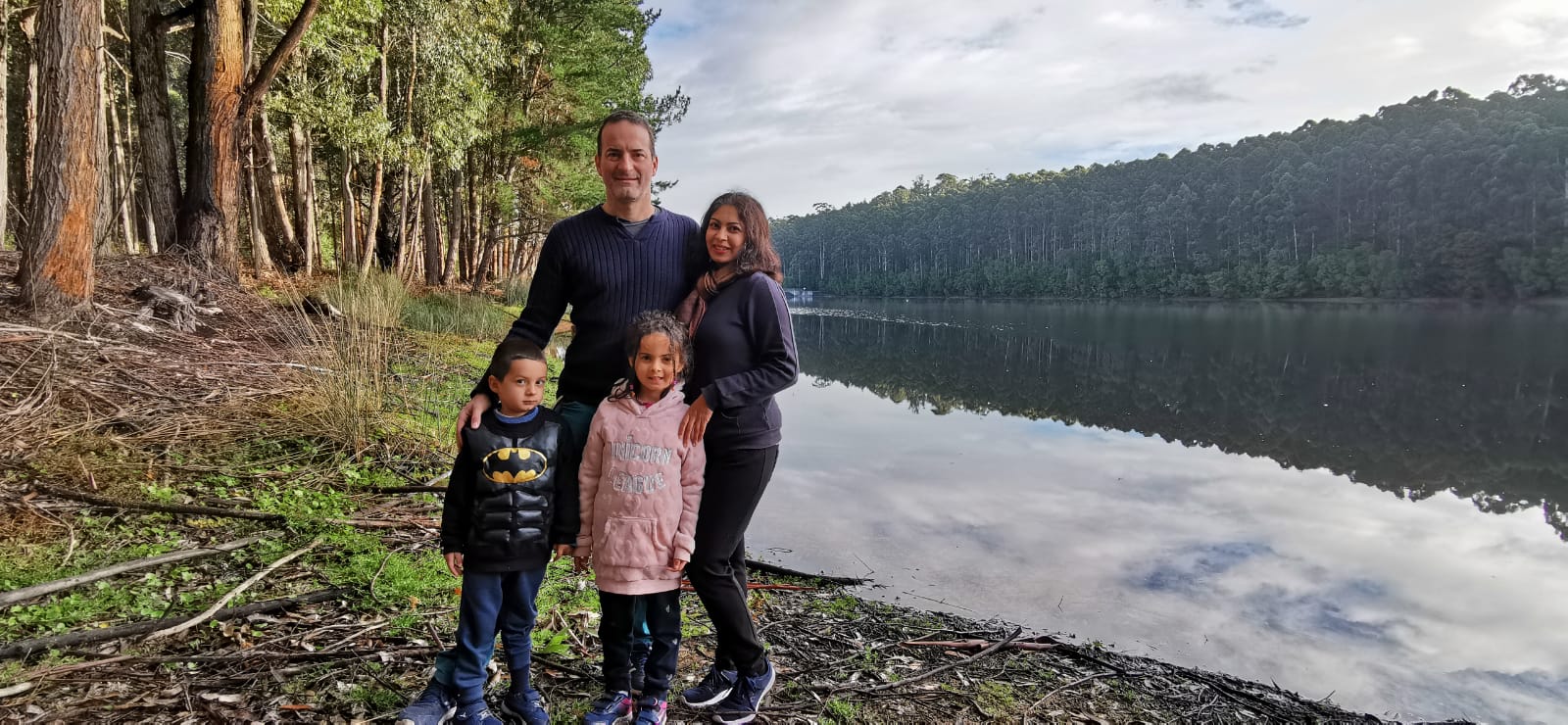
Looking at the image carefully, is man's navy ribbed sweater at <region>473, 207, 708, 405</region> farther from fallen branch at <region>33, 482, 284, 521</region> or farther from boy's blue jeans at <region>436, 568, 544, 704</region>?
fallen branch at <region>33, 482, 284, 521</region>

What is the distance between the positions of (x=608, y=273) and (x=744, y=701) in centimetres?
145

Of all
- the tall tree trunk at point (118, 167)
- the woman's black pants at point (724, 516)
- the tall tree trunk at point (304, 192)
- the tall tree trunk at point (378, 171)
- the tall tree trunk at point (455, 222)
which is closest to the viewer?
the woman's black pants at point (724, 516)

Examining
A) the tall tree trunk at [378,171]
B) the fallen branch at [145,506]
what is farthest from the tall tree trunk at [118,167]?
the fallen branch at [145,506]

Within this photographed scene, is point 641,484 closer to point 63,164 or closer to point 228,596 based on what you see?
point 228,596

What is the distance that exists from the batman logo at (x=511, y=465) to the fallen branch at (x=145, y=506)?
208 centimetres

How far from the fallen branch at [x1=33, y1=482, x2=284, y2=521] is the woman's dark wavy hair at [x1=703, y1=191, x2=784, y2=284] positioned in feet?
8.70

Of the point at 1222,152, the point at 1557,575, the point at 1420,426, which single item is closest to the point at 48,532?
the point at 1557,575

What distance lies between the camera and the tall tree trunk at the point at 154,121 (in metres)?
7.98

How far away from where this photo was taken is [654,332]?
214cm

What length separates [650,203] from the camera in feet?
8.04

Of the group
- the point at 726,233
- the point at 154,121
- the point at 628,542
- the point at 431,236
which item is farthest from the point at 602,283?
the point at 431,236

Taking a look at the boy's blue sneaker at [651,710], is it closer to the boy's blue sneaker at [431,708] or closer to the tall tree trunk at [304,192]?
the boy's blue sneaker at [431,708]

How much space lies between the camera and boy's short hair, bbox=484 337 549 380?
6.91ft

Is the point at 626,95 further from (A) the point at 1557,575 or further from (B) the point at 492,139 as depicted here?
(A) the point at 1557,575
